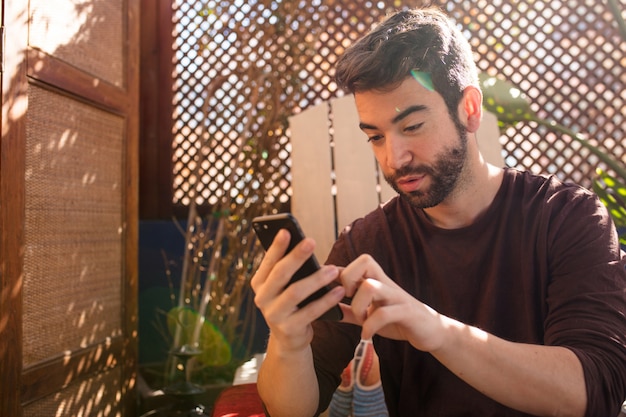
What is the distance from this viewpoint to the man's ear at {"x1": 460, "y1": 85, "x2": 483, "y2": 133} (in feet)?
4.54

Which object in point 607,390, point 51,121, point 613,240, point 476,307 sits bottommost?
point 607,390

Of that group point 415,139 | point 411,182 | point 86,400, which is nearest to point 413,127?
point 415,139

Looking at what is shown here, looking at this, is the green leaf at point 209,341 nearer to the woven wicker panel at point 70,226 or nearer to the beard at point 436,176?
the woven wicker panel at point 70,226

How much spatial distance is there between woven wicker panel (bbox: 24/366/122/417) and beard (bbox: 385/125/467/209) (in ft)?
4.89

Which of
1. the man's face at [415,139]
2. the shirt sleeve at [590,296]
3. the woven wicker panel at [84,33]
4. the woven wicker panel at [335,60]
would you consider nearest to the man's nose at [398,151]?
the man's face at [415,139]

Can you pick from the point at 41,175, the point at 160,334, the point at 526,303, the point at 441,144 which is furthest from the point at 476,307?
the point at 160,334

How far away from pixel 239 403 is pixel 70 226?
1191 millimetres

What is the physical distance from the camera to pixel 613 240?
1.19 metres

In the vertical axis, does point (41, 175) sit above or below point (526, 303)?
above

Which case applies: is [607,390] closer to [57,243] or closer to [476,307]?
[476,307]

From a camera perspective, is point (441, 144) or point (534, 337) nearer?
point (534, 337)

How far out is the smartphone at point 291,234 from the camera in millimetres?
894

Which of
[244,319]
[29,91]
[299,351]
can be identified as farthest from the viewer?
[244,319]

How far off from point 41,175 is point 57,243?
0.27 meters
